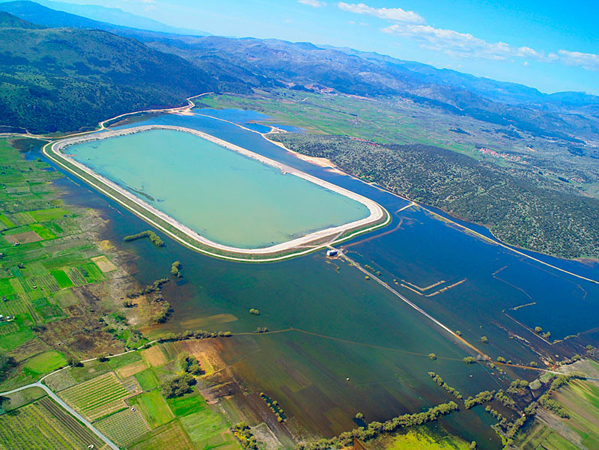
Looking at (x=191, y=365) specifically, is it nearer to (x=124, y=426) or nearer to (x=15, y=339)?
(x=124, y=426)

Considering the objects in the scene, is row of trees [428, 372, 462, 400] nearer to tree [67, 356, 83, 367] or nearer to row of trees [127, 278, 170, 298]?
row of trees [127, 278, 170, 298]

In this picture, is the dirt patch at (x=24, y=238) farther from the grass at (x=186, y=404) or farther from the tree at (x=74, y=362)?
the grass at (x=186, y=404)

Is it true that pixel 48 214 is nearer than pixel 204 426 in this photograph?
No

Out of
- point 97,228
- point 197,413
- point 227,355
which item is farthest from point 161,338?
point 97,228

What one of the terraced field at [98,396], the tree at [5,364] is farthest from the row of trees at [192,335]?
the tree at [5,364]

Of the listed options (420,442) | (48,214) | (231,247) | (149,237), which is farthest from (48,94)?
(420,442)

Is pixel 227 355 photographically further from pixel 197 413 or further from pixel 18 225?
pixel 18 225
